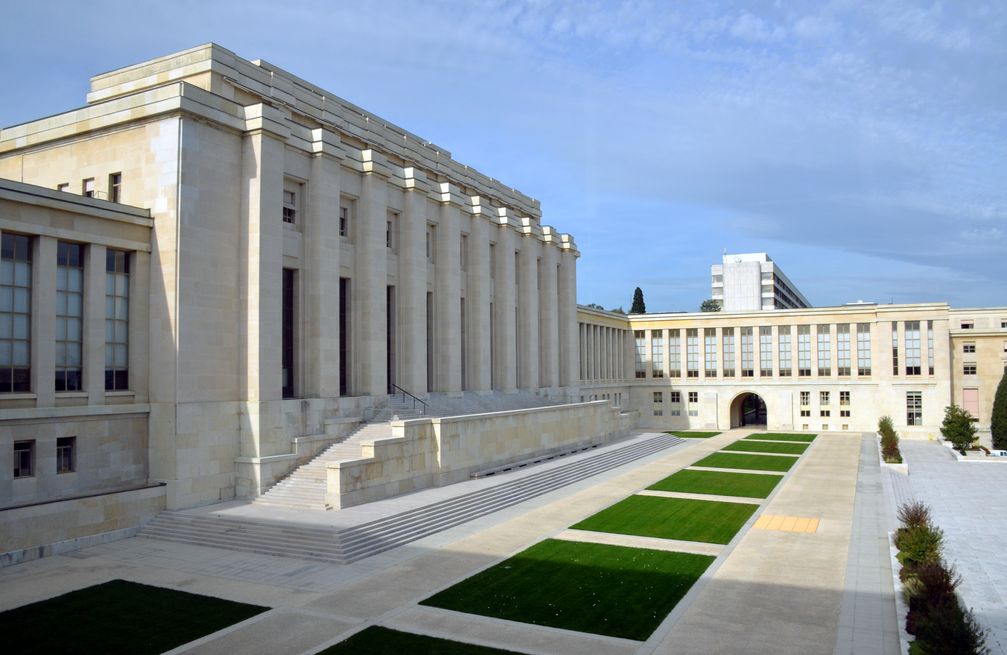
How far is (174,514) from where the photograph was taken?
88.3ft

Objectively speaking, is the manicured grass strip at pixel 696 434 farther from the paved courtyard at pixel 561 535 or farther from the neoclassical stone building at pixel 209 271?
the neoclassical stone building at pixel 209 271

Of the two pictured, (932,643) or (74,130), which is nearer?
(932,643)

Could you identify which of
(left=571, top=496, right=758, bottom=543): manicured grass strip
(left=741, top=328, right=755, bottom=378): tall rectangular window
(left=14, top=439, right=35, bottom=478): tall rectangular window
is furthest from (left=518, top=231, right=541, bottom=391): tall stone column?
(left=14, top=439, right=35, bottom=478): tall rectangular window

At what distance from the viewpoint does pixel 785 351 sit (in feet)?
244

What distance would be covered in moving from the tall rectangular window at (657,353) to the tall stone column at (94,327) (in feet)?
202

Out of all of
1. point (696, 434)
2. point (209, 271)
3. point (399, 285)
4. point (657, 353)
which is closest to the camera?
point (209, 271)

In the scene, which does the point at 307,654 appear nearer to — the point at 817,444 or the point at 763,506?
the point at 763,506

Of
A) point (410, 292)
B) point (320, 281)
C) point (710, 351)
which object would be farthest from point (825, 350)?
point (320, 281)

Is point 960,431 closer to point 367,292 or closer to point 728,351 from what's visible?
point 728,351

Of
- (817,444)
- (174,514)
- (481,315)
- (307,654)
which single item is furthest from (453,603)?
(817,444)

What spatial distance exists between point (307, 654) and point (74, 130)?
25.1 meters

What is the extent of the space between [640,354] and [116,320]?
61071mm

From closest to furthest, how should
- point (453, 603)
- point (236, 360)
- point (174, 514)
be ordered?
1. point (453, 603)
2. point (174, 514)
3. point (236, 360)

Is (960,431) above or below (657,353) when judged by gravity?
below
